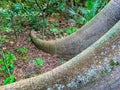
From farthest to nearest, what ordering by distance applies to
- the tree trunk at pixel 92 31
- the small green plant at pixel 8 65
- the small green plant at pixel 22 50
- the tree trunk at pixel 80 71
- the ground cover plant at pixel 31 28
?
the small green plant at pixel 22 50, the ground cover plant at pixel 31 28, the small green plant at pixel 8 65, the tree trunk at pixel 92 31, the tree trunk at pixel 80 71

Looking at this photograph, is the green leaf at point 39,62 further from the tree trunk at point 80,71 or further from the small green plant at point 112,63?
the small green plant at point 112,63

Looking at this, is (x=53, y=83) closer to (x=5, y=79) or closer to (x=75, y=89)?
(x=75, y=89)

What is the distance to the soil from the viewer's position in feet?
15.6

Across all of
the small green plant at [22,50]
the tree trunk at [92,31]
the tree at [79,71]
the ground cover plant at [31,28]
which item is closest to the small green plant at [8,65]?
the ground cover plant at [31,28]

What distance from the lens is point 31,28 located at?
22.5ft

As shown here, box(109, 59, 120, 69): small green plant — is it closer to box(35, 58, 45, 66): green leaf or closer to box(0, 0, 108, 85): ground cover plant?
box(0, 0, 108, 85): ground cover plant

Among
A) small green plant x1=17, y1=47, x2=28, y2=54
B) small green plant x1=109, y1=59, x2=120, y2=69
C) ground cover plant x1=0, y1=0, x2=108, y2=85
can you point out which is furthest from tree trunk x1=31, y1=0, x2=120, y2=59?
small green plant x1=17, y1=47, x2=28, y2=54

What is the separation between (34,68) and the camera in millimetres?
4926

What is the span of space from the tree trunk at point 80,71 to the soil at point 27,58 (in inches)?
93.7

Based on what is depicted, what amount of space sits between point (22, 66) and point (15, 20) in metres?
2.07

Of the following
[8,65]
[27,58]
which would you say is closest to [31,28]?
[27,58]

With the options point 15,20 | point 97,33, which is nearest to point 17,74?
point 97,33

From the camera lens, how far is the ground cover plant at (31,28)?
490 cm

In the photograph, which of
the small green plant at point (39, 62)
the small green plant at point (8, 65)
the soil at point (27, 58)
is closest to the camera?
the small green plant at point (8, 65)
